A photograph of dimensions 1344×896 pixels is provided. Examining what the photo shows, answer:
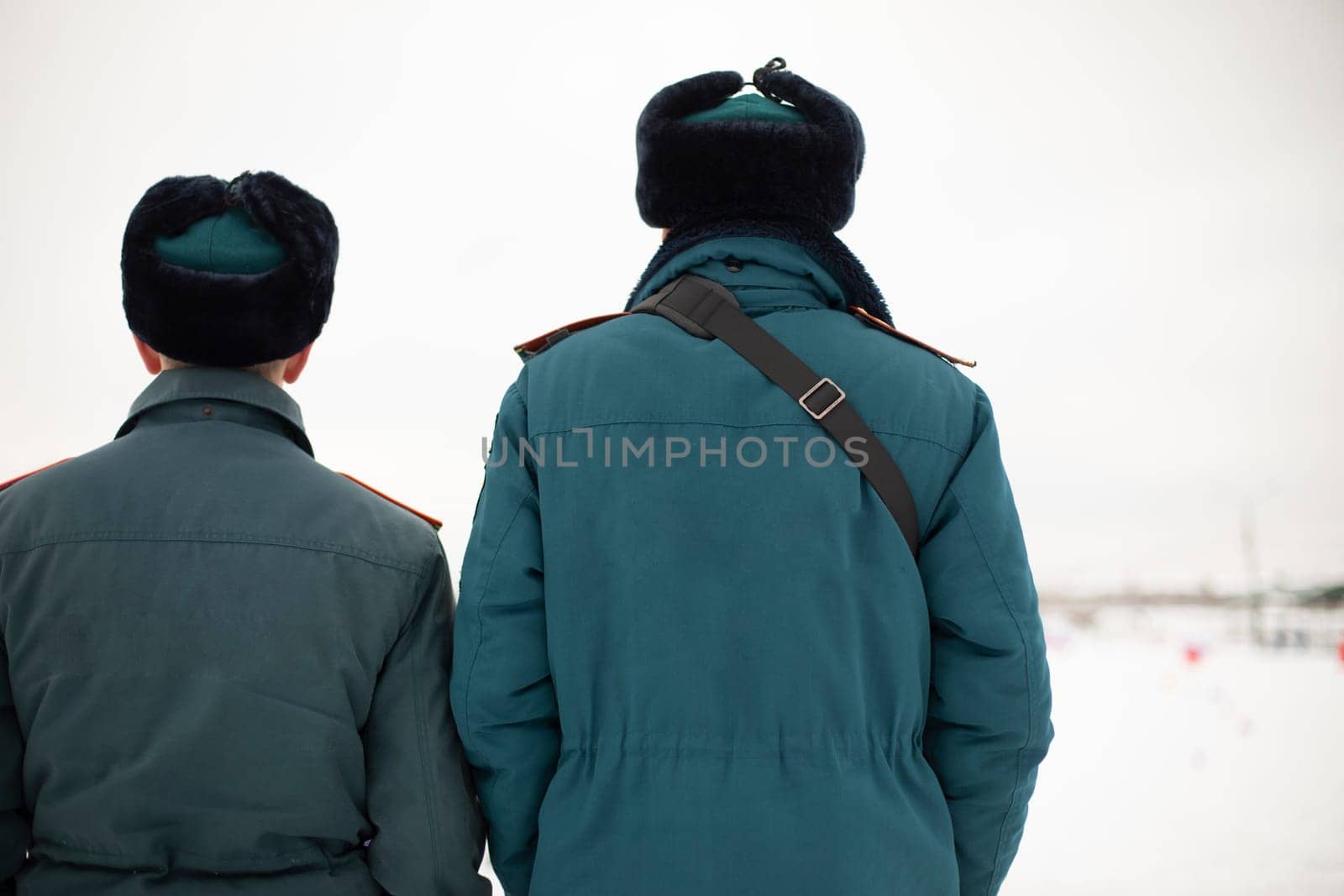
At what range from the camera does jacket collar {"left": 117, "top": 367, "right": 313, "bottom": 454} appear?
1.09 meters

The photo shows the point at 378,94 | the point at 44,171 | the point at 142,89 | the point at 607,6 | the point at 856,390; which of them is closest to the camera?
the point at 856,390

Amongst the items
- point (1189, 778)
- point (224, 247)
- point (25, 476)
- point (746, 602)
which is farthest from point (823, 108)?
point (1189, 778)

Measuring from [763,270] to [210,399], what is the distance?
0.66 m

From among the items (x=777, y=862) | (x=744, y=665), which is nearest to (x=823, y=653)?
(x=744, y=665)

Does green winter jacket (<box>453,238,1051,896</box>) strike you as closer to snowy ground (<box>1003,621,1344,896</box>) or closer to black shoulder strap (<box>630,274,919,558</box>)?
black shoulder strap (<box>630,274,919,558</box>)

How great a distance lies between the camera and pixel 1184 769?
15.7 feet

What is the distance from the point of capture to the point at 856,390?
1046 mm

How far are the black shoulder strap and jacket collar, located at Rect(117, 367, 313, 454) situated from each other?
49 cm

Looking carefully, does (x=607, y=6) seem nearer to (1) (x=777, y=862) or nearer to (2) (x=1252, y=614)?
(2) (x=1252, y=614)

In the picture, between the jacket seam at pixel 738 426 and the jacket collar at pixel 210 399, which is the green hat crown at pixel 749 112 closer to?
the jacket seam at pixel 738 426

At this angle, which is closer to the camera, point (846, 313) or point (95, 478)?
point (95, 478)

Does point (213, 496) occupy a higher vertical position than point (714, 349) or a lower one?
lower

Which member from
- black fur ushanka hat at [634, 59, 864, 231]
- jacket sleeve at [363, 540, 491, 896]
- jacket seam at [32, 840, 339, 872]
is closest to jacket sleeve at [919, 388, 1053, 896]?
black fur ushanka hat at [634, 59, 864, 231]

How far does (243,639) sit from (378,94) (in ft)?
22.3
